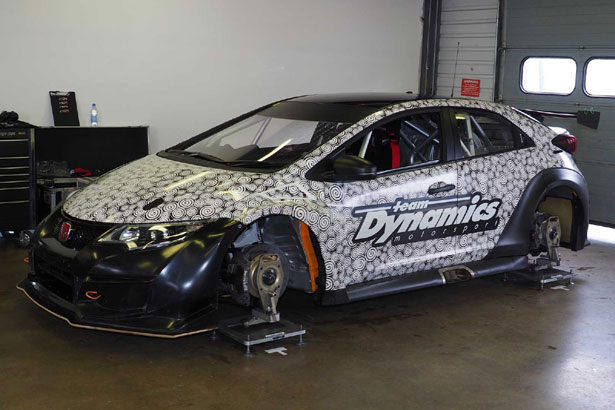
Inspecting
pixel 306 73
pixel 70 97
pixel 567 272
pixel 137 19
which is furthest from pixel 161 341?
pixel 306 73

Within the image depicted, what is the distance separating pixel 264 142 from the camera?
196 inches

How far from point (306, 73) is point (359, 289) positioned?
5.12 meters

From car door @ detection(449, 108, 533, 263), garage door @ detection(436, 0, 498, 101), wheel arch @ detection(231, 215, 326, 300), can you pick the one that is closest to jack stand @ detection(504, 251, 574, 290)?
car door @ detection(449, 108, 533, 263)

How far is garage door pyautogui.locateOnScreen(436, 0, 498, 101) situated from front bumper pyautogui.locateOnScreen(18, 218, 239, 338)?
5932 millimetres

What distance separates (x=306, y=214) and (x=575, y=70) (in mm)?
5217

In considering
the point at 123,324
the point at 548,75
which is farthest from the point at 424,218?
the point at 548,75

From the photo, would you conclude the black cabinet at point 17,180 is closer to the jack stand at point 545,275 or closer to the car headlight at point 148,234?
the car headlight at point 148,234

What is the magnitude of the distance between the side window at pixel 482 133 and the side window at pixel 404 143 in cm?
19

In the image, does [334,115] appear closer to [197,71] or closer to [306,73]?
[197,71]

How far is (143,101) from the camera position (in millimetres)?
8117

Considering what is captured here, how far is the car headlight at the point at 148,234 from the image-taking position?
4.05 m

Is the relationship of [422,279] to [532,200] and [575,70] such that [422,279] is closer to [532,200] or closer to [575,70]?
[532,200]

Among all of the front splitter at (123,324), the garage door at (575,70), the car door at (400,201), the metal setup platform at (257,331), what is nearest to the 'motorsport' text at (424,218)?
the car door at (400,201)

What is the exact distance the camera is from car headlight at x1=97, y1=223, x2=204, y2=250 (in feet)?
13.3
